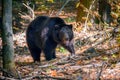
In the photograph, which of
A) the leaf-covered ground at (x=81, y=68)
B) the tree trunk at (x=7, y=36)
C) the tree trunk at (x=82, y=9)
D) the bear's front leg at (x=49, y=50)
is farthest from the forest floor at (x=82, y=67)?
the tree trunk at (x=82, y=9)

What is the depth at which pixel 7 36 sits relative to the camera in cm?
668

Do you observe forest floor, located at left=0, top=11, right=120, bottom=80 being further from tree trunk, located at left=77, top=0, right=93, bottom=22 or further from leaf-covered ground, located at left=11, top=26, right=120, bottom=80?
tree trunk, located at left=77, top=0, right=93, bottom=22

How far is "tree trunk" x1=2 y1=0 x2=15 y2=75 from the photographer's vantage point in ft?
21.8

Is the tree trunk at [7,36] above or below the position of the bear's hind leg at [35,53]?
above

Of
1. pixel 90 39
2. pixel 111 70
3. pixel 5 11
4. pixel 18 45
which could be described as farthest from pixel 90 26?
pixel 5 11

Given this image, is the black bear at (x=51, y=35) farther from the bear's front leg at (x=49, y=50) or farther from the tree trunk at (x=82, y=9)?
the tree trunk at (x=82, y=9)

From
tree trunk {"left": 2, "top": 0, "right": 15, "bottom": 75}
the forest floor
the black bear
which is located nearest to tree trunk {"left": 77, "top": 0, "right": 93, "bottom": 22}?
the forest floor

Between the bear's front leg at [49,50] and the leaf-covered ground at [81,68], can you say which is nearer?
the leaf-covered ground at [81,68]

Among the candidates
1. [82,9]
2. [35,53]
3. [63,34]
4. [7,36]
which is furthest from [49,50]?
[82,9]

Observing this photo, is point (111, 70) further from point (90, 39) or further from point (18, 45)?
point (18, 45)

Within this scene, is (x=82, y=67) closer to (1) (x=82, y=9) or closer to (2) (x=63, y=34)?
(2) (x=63, y=34)

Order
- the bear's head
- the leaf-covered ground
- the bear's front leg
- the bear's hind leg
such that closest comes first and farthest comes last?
the leaf-covered ground → the bear's head → the bear's front leg → the bear's hind leg

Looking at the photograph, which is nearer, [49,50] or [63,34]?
[63,34]

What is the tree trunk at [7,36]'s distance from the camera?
21.8ft
